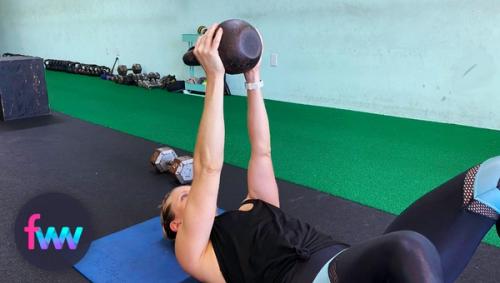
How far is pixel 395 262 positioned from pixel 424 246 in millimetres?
64

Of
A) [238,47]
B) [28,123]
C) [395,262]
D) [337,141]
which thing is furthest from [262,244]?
[28,123]

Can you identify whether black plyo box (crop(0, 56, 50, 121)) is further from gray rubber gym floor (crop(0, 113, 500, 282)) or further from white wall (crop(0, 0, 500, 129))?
white wall (crop(0, 0, 500, 129))

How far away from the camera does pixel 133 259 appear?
4.97 ft

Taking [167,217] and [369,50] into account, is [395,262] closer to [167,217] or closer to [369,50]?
[167,217]

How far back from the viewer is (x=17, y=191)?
2.17 meters

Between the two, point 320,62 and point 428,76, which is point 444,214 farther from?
point 320,62

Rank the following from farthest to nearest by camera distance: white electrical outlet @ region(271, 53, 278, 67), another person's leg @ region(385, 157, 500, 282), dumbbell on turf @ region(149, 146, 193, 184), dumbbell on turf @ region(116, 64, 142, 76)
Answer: dumbbell on turf @ region(116, 64, 142, 76) → white electrical outlet @ region(271, 53, 278, 67) → dumbbell on turf @ region(149, 146, 193, 184) → another person's leg @ region(385, 157, 500, 282)

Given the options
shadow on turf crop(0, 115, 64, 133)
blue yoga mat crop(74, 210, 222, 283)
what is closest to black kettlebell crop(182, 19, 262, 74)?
blue yoga mat crop(74, 210, 222, 283)

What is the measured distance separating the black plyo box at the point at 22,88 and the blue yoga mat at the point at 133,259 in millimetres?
2680

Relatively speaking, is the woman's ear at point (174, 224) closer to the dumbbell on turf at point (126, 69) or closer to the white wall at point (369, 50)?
the white wall at point (369, 50)

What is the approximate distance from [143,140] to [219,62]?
2330 millimetres

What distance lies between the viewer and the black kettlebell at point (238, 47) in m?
1.03

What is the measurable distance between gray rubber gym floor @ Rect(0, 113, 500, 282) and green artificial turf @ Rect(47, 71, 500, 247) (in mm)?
155

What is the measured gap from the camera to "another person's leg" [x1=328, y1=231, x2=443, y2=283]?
0.71 metres
